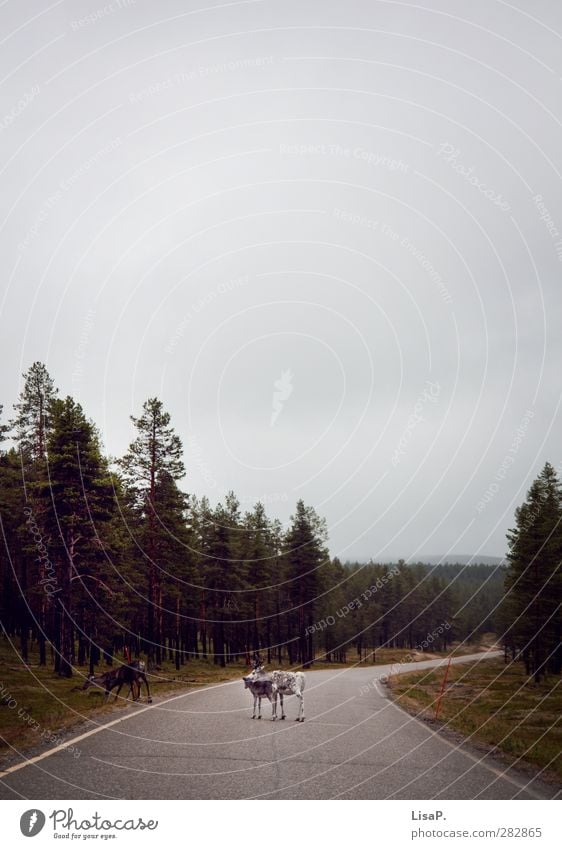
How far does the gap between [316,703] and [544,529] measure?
30925mm

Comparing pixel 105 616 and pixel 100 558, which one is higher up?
pixel 100 558

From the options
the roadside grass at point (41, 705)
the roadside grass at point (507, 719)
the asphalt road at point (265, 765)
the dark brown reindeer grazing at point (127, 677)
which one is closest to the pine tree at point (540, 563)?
the roadside grass at point (507, 719)

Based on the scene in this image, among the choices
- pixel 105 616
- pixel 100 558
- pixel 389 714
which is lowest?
pixel 389 714

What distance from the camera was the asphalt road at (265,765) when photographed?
7.41 m

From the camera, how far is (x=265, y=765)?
29.6 ft

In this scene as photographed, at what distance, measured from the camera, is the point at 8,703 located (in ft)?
58.2

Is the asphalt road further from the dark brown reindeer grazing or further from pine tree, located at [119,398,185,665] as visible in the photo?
pine tree, located at [119,398,185,665]

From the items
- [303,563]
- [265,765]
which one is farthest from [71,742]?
[303,563]

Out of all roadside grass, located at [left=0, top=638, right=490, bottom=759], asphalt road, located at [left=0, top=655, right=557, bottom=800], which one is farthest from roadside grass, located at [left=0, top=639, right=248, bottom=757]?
asphalt road, located at [left=0, top=655, right=557, bottom=800]

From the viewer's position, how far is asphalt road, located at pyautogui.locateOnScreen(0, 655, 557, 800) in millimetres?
7410

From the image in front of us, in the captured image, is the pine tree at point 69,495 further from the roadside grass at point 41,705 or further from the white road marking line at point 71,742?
the white road marking line at point 71,742
